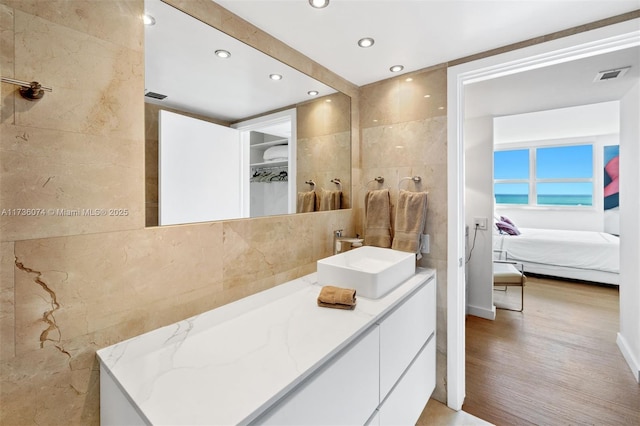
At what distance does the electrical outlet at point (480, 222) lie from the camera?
3.20 meters

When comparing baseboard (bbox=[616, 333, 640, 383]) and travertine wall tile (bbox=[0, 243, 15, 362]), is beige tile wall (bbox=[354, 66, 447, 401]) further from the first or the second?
travertine wall tile (bbox=[0, 243, 15, 362])

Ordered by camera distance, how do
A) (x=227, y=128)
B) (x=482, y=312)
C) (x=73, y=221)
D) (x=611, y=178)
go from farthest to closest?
(x=611, y=178)
(x=482, y=312)
(x=227, y=128)
(x=73, y=221)

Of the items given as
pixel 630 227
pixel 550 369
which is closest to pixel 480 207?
pixel 630 227

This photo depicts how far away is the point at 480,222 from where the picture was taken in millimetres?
3229

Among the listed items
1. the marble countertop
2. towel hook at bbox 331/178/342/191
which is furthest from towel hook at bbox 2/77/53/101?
towel hook at bbox 331/178/342/191

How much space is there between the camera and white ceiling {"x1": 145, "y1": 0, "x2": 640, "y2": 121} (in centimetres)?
118

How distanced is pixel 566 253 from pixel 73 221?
18.3ft

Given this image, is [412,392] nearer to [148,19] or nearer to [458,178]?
[458,178]

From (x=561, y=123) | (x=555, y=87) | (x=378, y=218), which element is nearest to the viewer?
(x=378, y=218)

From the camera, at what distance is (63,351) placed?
857mm

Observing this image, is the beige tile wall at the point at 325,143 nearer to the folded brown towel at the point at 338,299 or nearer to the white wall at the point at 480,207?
the folded brown towel at the point at 338,299

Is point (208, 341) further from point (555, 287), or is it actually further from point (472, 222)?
point (555, 287)

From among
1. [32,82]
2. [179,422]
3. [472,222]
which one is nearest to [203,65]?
[32,82]

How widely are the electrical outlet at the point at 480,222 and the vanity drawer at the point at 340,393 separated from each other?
2.61 meters
